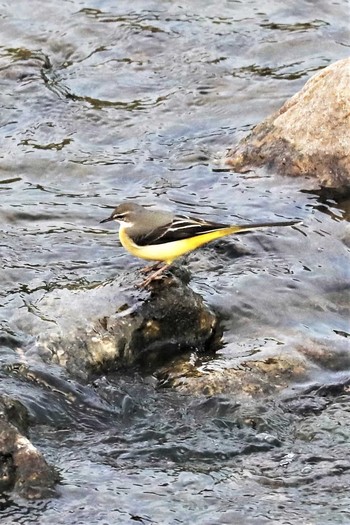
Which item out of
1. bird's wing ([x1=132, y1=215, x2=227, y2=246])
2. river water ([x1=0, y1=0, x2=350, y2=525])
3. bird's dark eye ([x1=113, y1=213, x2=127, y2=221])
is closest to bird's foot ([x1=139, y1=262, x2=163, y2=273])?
bird's wing ([x1=132, y1=215, x2=227, y2=246])

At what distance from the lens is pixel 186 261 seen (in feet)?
36.3

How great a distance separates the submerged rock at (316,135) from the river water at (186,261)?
10.6 inches

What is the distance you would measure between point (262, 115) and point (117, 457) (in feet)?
24.0

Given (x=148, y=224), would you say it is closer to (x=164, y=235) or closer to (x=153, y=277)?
(x=164, y=235)

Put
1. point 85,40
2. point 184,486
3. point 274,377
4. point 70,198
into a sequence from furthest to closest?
point 85,40, point 70,198, point 274,377, point 184,486

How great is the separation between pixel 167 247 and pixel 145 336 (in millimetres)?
804

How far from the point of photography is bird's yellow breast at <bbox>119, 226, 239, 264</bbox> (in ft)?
31.8

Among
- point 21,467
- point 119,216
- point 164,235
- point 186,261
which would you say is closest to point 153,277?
point 164,235

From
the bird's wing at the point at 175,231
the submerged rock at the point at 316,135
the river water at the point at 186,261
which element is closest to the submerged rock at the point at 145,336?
the river water at the point at 186,261

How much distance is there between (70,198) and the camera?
1273cm

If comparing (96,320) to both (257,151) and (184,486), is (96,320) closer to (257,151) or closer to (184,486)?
(184,486)

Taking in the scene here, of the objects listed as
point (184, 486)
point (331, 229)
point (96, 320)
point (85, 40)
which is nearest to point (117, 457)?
point (184, 486)

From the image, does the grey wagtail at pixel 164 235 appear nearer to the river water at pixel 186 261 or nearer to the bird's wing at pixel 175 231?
the bird's wing at pixel 175 231

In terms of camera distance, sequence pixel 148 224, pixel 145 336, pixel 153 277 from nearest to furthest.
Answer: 1. pixel 145 336
2. pixel 153 277
3. pixel 148 224
